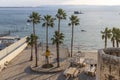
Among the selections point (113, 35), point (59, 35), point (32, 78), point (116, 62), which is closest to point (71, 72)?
point (32, 78)

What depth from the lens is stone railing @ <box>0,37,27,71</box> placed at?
4910cm

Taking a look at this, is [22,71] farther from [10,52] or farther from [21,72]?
[10,52]

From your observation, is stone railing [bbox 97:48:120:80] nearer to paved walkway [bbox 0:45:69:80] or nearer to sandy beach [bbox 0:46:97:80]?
sandy beach [bbox 0:46:97:80]

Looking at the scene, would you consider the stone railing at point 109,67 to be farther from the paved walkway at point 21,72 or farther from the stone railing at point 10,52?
the stone railing at point 10,52

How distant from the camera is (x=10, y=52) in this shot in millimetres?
55219

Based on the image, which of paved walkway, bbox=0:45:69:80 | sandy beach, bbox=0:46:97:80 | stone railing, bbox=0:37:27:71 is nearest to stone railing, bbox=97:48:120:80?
sandy beach, bbox=0:46:97:80

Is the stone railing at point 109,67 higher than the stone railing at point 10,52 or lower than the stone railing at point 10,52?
higher

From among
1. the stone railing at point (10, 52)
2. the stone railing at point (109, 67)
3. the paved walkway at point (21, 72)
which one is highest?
the stone railing at point (109, 67)

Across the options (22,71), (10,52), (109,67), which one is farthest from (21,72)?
(109,67)

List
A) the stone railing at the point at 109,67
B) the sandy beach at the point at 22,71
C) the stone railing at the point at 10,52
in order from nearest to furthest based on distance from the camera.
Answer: the stone railing at the point at 109,67 < the sandy beach at the point at 22,71 < the stone railing at the point at 10,52

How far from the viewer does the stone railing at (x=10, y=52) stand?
161 ft

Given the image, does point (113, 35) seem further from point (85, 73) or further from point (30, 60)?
point (30, 60)

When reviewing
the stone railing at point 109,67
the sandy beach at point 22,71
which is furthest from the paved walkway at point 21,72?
the stone railing at point 109,67

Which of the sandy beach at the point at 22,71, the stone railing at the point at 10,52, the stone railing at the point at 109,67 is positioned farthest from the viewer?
the stone railing at the point at 10,52
